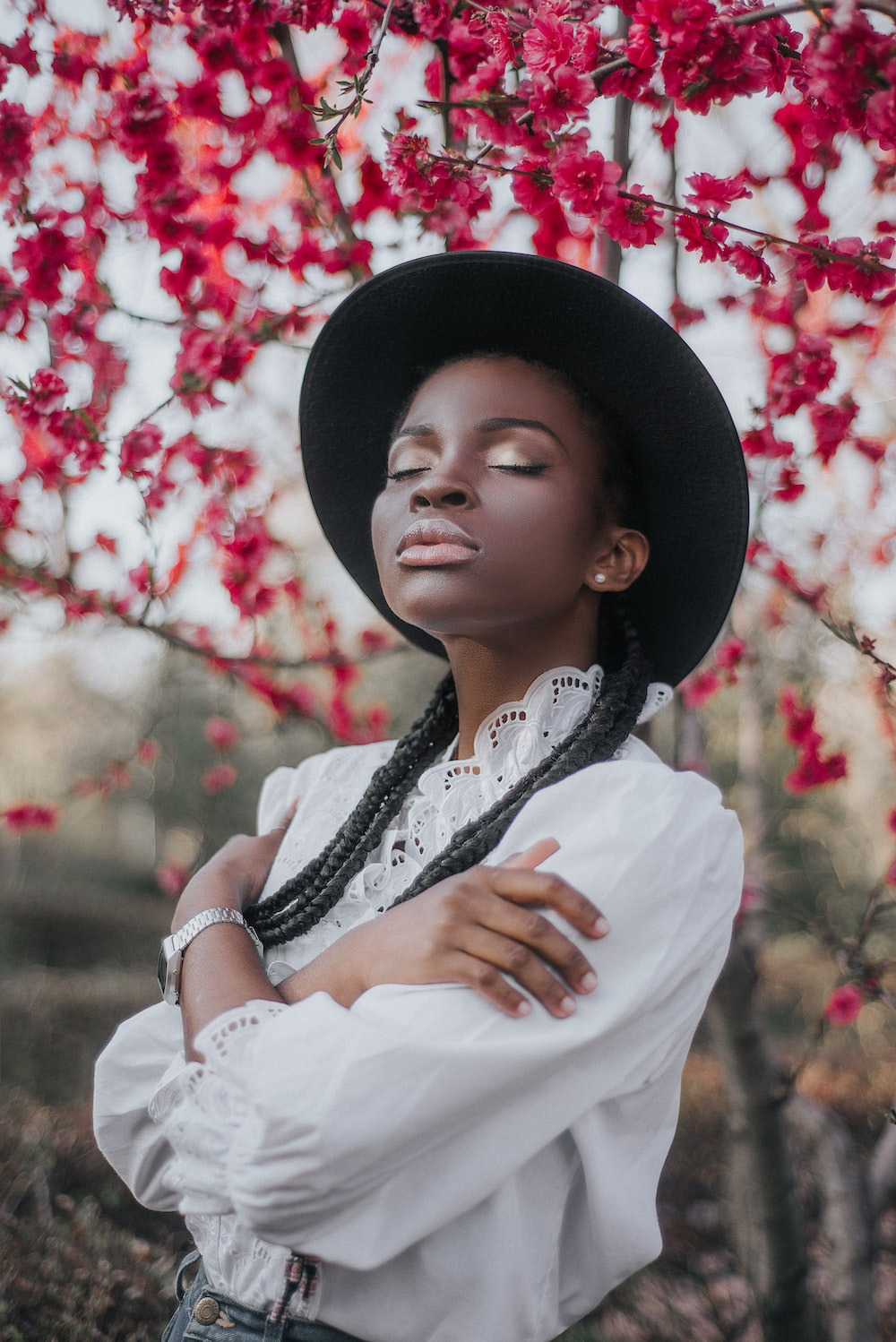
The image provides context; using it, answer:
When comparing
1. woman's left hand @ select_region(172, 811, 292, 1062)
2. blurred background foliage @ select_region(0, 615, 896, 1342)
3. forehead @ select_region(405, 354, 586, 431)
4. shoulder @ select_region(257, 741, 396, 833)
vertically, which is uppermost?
forehead @ select_region(405, 354, 586, 431)

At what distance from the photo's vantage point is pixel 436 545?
155 cm

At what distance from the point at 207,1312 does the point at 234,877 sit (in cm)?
67

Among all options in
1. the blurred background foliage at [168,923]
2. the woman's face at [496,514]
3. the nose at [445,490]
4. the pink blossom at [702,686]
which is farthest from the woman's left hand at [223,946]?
the pink blossom at [702,686]

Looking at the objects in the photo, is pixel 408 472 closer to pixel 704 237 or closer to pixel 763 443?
pixel 704 237

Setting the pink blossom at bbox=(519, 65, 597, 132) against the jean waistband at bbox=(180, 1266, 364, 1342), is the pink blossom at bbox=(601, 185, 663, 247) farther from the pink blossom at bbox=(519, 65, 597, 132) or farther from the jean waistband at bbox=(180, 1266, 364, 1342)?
the jean waistband at bbox=(180, 1266, 364, 1342)

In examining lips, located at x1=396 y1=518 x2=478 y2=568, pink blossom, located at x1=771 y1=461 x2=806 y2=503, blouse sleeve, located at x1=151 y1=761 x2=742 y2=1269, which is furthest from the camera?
pink blossom, located at x1=771 y1=461 x2=806 y2=503

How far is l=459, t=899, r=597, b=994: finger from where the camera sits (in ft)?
3.67

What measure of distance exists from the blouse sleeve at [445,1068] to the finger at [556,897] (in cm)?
3

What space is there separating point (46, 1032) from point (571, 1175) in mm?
5127

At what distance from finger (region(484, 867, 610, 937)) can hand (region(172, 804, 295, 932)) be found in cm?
65

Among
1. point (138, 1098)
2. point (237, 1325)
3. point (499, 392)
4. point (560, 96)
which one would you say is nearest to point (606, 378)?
point (499, 392)

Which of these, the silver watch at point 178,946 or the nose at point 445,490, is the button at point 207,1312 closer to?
the silver watch at point 178,946

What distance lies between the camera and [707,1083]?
21.1 ft

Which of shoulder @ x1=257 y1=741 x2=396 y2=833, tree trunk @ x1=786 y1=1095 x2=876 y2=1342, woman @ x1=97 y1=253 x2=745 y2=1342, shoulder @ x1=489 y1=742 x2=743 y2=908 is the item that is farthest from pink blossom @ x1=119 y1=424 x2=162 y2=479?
tree trunk @ x1=786 y1=1095 x2=876 y2=1342
